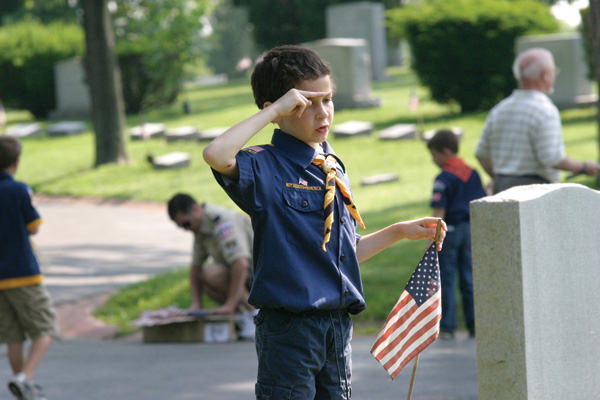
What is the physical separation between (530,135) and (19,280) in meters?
3.42

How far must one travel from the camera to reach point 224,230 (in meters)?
7.13

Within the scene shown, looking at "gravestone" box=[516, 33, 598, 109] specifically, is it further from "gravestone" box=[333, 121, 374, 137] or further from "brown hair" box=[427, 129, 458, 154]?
"brown hair" box=[427, 129, 458, 154]

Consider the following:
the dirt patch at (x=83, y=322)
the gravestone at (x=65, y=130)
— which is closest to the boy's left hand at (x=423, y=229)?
the dirt patch at (x=83, y=322)

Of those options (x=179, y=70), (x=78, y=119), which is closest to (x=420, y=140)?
(x=179, y=70)

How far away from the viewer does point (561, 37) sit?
19125 millimetres

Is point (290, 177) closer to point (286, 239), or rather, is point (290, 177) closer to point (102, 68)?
point (286, 239)

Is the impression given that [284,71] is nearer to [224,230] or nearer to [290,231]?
[290,231]

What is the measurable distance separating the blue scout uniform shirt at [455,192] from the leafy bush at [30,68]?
949 inches

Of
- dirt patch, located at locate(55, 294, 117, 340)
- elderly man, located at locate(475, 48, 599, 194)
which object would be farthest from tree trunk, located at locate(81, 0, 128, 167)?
elderly man, located at locate(475, 48, 599, 194)

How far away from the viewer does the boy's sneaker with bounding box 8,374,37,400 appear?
554 cm

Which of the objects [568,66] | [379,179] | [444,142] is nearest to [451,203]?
[444,142]

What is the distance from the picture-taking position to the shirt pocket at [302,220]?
2.88 meters

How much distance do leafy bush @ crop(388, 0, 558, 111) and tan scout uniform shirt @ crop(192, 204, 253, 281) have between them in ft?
45.2

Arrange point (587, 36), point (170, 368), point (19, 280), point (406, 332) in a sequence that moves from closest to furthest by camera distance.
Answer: point (406, 332)
point (19, 280)
point (170, 368)
point (587, 36)
